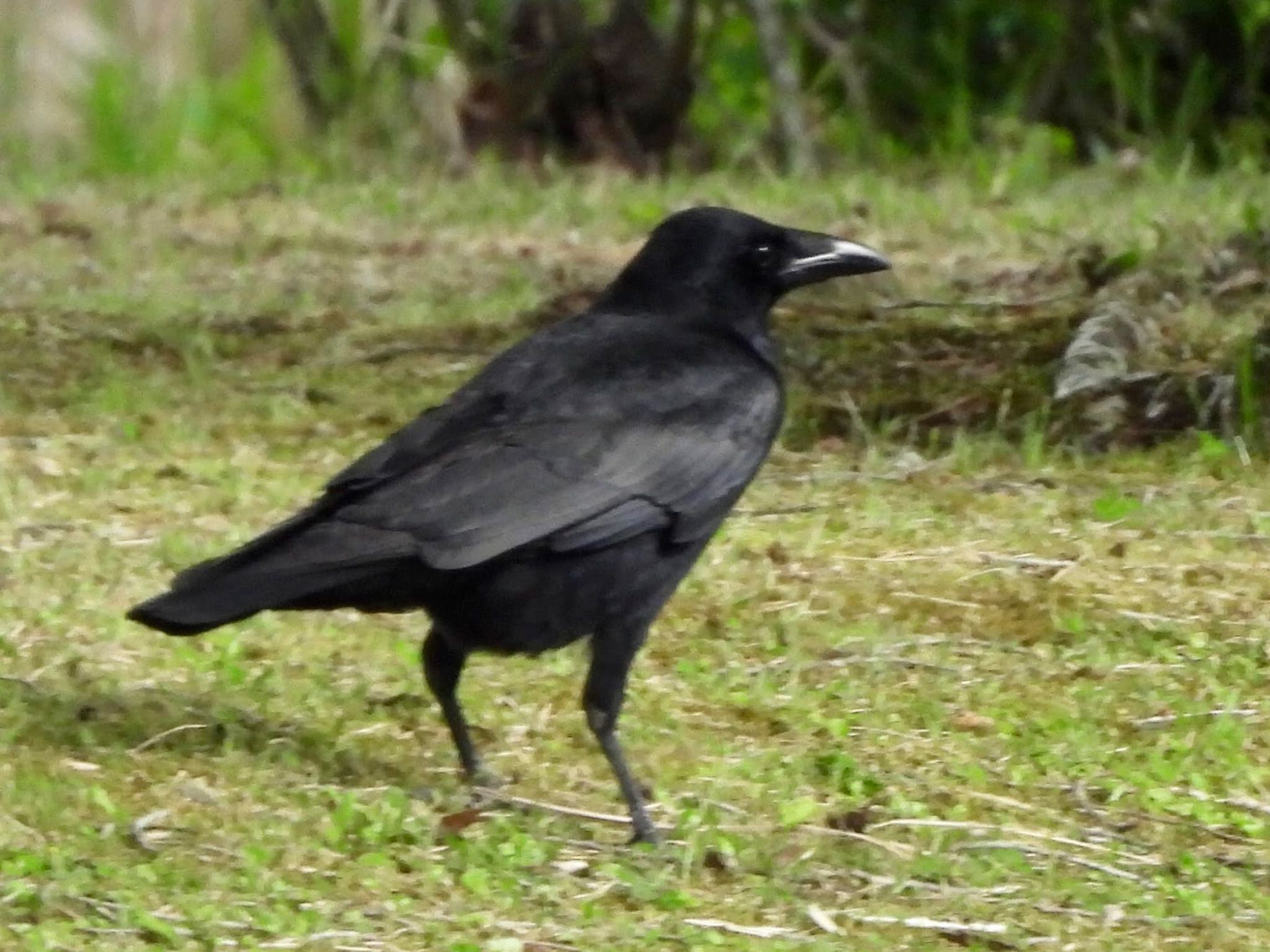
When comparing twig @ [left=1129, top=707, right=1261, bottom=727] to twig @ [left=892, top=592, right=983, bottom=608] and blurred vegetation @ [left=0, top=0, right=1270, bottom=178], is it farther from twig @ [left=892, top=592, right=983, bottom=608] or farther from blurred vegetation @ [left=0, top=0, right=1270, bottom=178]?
blurred vegetation @ [left=0, top=0, right=1270, bottom=178]

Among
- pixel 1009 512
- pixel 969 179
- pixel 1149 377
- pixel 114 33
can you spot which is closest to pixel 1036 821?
pixel 1009 512

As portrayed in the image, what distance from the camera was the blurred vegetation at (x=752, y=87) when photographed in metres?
11.5

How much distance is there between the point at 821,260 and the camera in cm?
504

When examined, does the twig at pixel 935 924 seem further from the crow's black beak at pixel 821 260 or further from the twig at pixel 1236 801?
the crow's black beak at pixel 821 260

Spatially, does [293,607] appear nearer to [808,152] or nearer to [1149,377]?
[1149,377]

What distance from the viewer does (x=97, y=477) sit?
6.30m

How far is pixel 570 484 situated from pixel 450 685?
0.47m

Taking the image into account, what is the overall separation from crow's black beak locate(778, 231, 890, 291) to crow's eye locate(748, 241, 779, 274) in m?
0.02

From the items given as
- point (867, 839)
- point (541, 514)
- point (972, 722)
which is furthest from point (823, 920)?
point (972, 722)

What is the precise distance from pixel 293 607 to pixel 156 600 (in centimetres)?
23

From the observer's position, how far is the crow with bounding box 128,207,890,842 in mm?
4172

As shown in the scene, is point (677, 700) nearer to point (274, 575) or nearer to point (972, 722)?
point (972, 722)

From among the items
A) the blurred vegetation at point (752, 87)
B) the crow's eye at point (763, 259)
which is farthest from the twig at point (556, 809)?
the blurred vegetation at point (752, 87)

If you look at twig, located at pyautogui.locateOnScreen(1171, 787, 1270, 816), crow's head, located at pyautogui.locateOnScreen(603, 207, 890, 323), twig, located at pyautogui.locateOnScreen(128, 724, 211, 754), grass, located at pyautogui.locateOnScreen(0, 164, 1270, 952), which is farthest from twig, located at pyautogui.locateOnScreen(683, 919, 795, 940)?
crow's head, located at pyautogui.locateOnScreen(603, 207, 890, 323)
